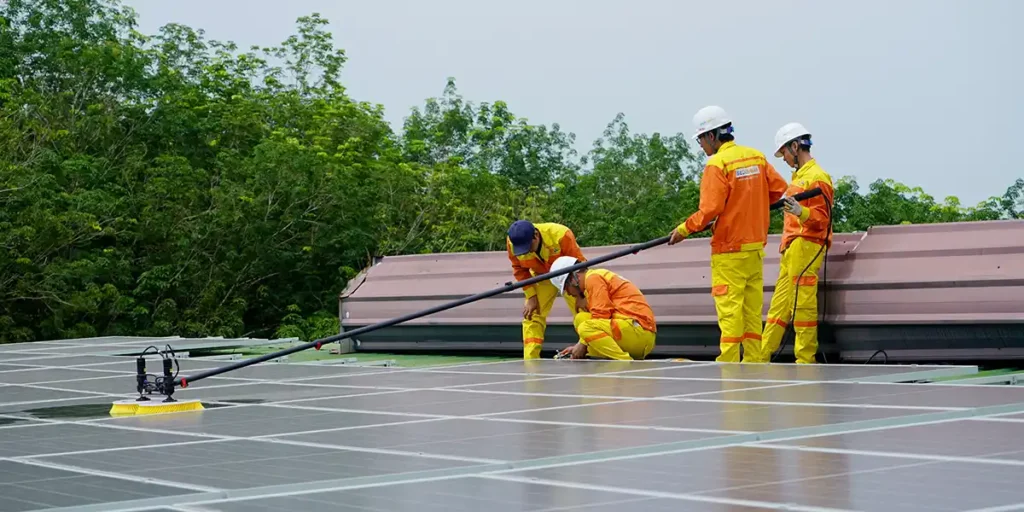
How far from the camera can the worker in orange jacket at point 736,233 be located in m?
11.3

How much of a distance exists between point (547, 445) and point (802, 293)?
597cm

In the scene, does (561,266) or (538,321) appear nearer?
(561,266)

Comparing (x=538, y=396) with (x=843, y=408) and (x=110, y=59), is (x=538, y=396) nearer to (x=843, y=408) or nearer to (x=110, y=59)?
(x=843, y=408)

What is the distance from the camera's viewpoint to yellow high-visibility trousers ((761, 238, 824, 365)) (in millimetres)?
11602

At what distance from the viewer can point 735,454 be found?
5.52 meters

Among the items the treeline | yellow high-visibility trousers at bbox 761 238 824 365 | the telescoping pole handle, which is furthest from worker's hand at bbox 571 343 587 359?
the treeline

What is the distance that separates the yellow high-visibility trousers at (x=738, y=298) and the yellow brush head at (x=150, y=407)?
4508 millimetres

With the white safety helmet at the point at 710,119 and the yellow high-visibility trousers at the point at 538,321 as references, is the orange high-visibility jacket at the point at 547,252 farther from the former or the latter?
the white safety helmet at the point at 710,119

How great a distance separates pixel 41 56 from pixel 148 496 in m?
29.9

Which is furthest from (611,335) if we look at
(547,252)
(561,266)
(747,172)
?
(747,172)

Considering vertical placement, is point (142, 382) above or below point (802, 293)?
below

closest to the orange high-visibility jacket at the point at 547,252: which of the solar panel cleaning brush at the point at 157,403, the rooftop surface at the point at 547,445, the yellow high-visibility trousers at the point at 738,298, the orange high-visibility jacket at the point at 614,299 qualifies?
the orange high-visibility jacket at the point at 614,299

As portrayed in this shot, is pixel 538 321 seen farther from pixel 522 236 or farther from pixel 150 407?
pixel 150 407

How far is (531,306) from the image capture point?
42.3ft
